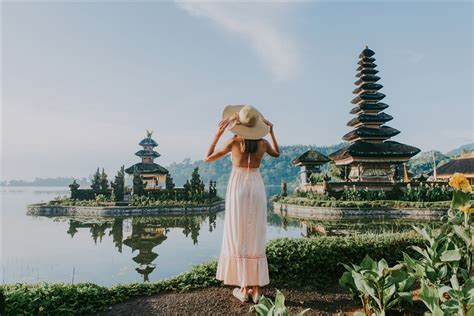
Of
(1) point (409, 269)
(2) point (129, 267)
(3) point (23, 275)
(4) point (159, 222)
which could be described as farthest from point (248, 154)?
(4) point (159, 222)

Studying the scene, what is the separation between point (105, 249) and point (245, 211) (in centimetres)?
945

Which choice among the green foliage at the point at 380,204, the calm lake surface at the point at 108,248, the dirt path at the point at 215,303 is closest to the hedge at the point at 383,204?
the green foliage at the point at 380,204

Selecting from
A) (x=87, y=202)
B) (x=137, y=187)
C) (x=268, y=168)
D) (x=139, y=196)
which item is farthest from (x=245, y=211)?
(x=268, y=168)

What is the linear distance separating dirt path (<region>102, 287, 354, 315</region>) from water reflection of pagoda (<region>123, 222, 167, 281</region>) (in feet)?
12.7

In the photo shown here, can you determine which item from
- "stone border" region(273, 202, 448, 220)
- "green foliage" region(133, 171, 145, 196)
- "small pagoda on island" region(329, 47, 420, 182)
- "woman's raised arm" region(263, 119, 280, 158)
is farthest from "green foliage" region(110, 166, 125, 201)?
"woman's raised arm" region(263, 119, 280, 158)

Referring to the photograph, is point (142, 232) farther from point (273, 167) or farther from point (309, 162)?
point (273, 167)

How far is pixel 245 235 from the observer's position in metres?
3.78

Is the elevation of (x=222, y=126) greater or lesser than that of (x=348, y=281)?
greater

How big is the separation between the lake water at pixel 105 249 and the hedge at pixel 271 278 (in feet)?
4.87

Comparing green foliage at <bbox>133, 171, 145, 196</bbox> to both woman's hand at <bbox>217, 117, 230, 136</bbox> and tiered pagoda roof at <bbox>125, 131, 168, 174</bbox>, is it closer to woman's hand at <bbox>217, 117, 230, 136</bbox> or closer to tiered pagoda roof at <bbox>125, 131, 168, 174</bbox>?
tiered pagoda roof at <bbox>125, 131, 168, 174</bbox>

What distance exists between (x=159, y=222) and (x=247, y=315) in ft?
53.1

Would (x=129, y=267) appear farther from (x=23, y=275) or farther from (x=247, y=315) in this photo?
(x=247, y=315)

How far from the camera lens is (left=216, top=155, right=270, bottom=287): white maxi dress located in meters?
3.74

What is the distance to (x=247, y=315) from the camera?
3.54 metres
